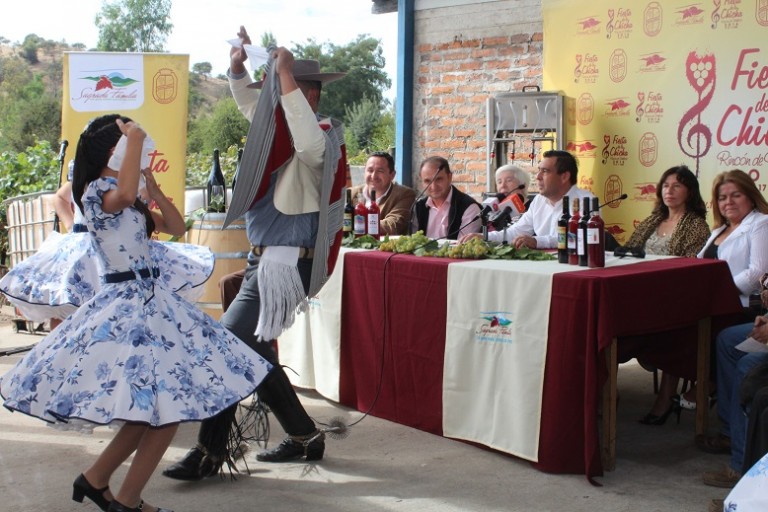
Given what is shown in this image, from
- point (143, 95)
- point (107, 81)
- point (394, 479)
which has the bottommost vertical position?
point (394, 479)

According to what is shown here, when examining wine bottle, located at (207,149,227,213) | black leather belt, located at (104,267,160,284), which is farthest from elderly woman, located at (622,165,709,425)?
black leather belt, located at (104,267,160,284)

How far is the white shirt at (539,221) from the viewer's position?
18.0 ft

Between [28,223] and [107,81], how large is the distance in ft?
4.37

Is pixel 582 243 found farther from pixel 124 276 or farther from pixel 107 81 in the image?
pixel 107 81

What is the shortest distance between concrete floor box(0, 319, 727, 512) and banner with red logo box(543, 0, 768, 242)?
8.76ft

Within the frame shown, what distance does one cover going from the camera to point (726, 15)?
6.61 m

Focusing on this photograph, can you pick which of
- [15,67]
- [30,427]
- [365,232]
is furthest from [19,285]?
[15,67]

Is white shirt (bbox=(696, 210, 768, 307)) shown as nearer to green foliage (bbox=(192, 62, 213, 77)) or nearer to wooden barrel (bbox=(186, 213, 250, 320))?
wooden barrel (bbox=(186, 213, 250, 320))

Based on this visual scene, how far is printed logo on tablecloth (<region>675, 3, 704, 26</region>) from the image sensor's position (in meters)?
6.77

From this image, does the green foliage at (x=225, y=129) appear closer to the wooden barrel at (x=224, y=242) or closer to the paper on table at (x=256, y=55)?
the wooden barrel at (x=224, y=242)

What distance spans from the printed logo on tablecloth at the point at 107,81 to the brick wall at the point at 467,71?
263 centimetres

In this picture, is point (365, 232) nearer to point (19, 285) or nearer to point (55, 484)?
point (19, 285)

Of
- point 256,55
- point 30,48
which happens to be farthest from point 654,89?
point 30,48

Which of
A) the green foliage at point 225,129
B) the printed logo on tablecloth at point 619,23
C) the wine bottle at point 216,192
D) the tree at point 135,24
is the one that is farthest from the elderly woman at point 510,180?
the tree at point 135,24
